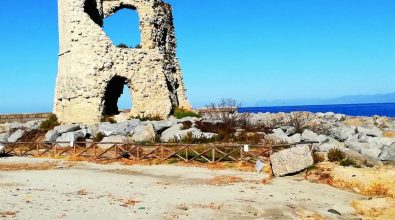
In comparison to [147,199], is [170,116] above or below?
above

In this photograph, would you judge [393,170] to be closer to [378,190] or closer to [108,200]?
[378,190]

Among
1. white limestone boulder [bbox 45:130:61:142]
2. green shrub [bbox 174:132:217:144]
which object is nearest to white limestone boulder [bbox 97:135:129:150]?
green shrub [bbox 174:132:217:144]

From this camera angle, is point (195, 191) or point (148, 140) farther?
point (148, 140)

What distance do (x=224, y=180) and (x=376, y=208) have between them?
4.66m

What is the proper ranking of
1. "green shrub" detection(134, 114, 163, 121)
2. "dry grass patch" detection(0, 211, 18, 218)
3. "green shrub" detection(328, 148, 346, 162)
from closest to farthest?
"dry grass patch" detection(0, 211, 18, 218)
"green shrub" detection(328, 148, 346, 162)
"green shrub" detection(134, 114, 163, 121)

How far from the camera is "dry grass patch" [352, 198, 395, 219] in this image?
10758mm

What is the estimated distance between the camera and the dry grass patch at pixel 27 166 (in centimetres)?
1708

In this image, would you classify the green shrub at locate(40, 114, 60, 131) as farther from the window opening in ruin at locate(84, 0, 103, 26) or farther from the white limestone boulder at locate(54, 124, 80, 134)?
the window opening in ruin at locate(84, 0, 103, 26)

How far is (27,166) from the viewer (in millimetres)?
17547

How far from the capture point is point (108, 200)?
11.4 meters

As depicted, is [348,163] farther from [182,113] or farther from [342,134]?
[182,113]

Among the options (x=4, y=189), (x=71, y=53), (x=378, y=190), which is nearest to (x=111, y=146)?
(x=4, y=189)

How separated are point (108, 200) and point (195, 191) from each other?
2.48 meters

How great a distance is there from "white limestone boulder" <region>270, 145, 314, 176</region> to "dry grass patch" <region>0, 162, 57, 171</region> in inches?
321
